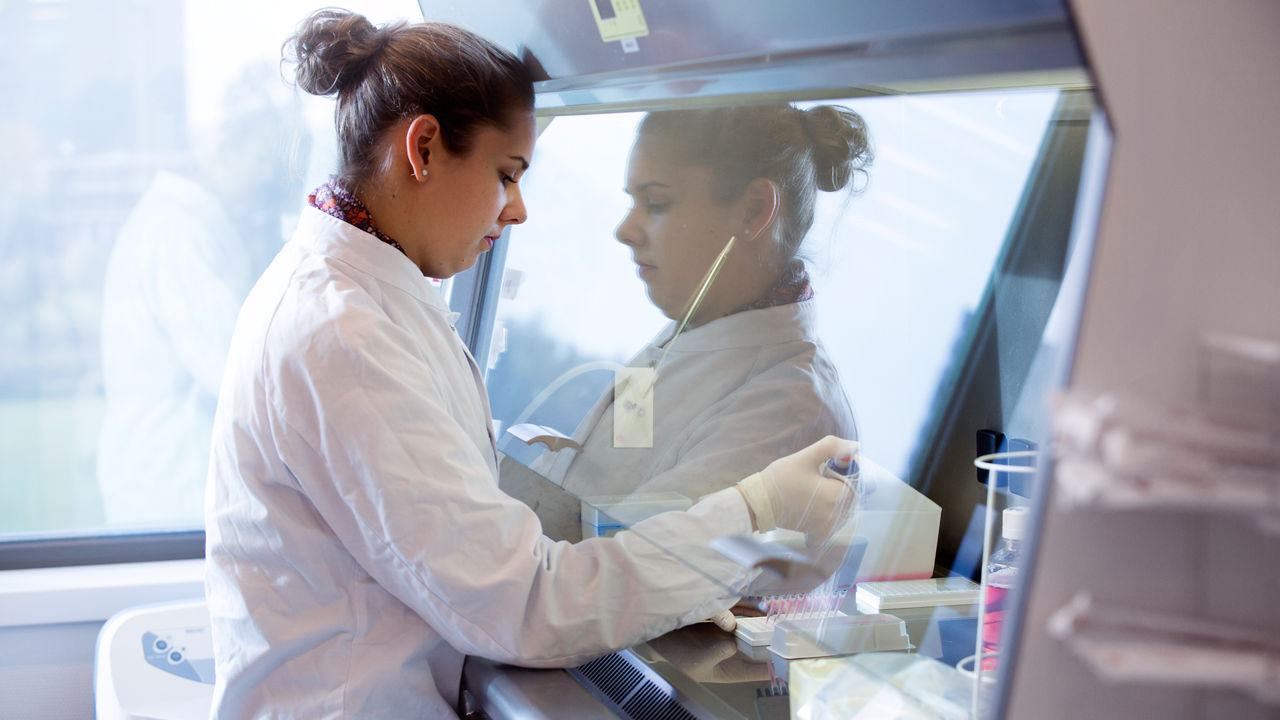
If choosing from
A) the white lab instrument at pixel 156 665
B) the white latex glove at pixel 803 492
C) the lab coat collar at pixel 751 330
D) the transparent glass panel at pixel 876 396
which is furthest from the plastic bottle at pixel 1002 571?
the white lab instrument at pixel 156 665

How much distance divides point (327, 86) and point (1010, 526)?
3.28 feet

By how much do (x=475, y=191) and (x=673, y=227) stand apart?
0.89ft

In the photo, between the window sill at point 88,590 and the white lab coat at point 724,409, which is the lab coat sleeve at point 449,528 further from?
the window sill at point 88,590

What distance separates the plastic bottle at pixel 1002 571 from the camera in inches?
32.4

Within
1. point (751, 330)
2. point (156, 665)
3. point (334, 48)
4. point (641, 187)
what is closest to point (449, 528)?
point (751, 330)

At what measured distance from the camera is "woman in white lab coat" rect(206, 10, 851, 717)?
98 centimetres

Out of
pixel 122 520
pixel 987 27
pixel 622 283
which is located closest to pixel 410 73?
pixel 622 283

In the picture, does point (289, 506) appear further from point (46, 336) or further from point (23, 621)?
point (46, 336)

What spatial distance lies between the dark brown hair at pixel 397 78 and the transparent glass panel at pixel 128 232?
1.05 m

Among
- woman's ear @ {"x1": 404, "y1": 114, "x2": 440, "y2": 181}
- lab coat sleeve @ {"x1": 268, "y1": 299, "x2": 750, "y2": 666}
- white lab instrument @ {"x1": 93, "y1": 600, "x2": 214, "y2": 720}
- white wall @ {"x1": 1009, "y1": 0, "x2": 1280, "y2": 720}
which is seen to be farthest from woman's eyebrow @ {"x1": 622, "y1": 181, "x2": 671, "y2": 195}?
white lab instrument @ {"x1": 93, "y1": 600, "x2": 214, "y2": 720}

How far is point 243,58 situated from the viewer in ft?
7.47

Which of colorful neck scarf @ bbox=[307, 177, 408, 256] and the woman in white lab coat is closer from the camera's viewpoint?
the woman in white lab coat

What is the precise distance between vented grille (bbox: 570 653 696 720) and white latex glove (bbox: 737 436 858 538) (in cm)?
24

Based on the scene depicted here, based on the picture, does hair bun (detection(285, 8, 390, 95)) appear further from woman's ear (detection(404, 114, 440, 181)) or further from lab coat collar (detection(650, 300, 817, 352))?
lab coat collar (detection(650, 300, 817, 352))
